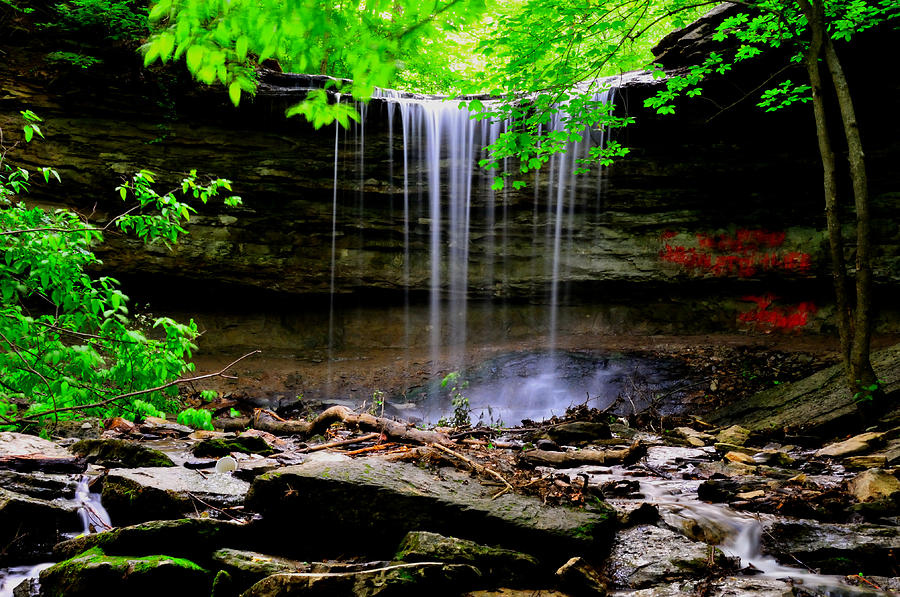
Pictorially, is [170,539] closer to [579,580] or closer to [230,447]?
[230,447]

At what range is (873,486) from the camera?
3475mm

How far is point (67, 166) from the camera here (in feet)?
35.4

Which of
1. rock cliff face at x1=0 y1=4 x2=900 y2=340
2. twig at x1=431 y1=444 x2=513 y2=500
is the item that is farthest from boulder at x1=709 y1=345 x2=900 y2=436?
rock cliff face at x1=0 y1=4 x2=900 y2=340

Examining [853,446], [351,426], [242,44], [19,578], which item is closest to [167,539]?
[19,578]

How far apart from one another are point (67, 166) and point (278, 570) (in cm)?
1173

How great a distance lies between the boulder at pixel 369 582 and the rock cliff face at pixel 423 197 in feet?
35.7

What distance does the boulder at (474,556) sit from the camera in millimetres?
2391

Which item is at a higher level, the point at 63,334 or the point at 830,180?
the point at 830,180

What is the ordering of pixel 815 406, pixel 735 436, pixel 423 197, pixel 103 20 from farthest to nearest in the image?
pixel 423 197 < pixel 103 20 < pixel 815 406 < pixel 735 436

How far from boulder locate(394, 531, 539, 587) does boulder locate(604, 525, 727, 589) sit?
477 mm

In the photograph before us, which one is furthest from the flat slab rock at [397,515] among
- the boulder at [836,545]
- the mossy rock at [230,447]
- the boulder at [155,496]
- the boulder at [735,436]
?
the boulder at [735,436]

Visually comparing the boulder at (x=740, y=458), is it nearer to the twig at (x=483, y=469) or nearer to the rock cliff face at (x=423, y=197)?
the twig at (x=483, y=469)

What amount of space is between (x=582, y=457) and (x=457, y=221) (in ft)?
29.0

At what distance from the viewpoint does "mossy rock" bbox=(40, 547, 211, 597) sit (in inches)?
88.7
